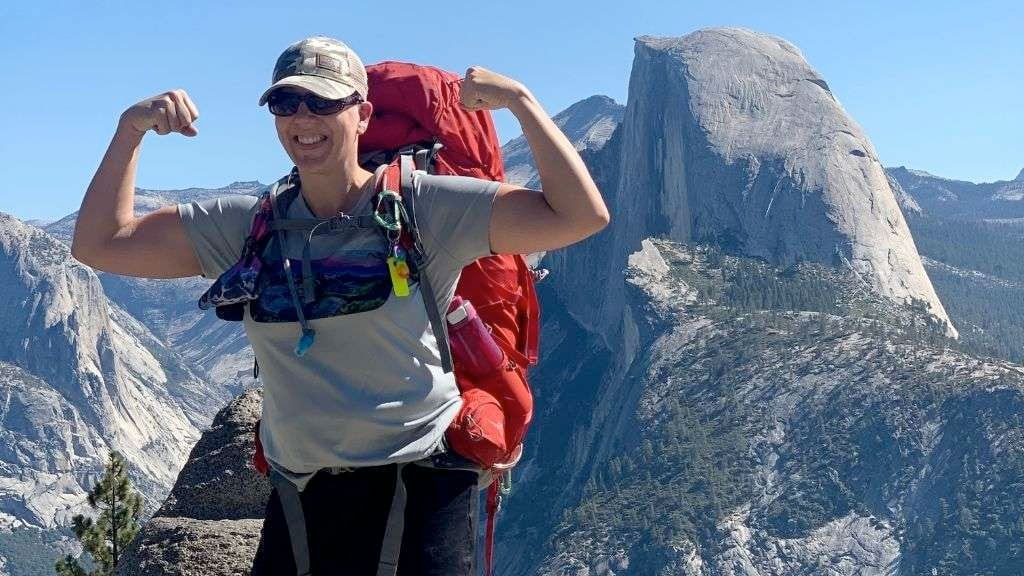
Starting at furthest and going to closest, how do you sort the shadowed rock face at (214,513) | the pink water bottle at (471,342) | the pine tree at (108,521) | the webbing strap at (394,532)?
the pine tree at (108,521), the shadowed rock face at (214,513), the pink water bottle at (471,342), the webbing strap at (394,532)

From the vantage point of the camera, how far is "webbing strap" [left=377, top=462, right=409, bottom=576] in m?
4.71

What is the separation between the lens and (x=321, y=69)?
472 centimetres

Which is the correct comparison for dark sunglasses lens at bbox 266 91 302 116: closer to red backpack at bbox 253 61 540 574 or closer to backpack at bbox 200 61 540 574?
backpack at bbox 200 61 540 574

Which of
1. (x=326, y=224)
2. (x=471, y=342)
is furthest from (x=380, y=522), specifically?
(x=326, y=224)

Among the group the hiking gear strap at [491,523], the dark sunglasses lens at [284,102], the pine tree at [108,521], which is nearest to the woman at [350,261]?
the dark sunglasses lens at [284,102]

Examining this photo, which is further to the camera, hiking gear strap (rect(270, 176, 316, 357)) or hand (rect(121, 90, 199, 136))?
hand (rect(121, 90, 199, 136))

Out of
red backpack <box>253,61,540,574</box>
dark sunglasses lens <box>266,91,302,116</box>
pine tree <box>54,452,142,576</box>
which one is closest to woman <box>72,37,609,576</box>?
dark sunglasses lens <box>266,91,302,116</box>

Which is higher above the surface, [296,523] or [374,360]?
[374,360]

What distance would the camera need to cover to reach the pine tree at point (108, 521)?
24.7 metres

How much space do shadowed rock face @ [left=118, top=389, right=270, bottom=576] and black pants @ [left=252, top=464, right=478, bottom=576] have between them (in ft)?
16.4

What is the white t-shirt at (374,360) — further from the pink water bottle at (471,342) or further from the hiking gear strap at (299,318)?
the pink water bottle at (471,342)

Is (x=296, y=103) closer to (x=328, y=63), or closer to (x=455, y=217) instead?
(x=328, y=63)

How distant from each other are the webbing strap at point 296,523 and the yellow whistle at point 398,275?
0.87 m

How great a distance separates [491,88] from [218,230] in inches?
44.1
